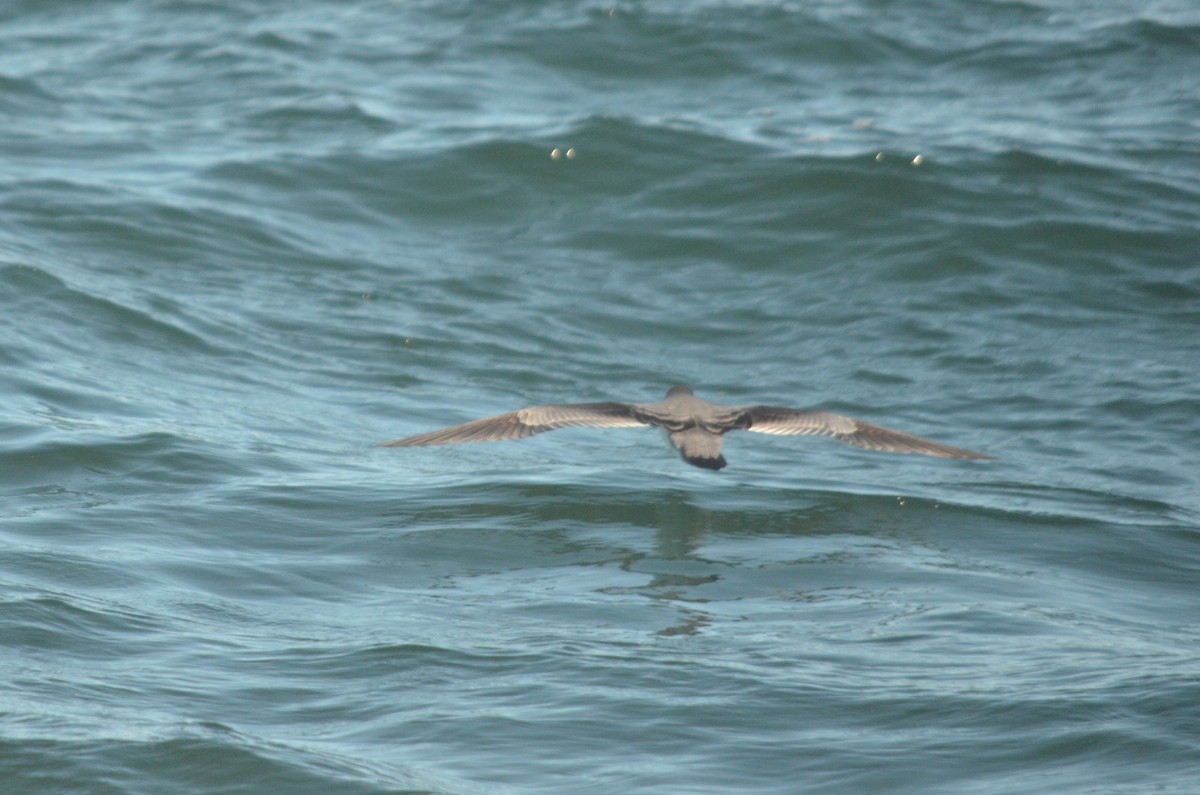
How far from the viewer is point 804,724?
5.34 meters

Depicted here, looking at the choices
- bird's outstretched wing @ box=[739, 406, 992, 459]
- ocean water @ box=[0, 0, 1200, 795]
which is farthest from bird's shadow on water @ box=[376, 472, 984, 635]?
Answer: bird's outstretched wing @ box=[739, 406, 992, 459]

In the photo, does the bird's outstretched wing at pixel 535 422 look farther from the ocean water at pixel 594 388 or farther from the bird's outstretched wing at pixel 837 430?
the bird's outstretched wing at pixel 837 430

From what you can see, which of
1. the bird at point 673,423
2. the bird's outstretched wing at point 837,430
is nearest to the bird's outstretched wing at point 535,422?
the bird at point 673,423

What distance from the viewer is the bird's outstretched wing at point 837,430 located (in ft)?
24.3

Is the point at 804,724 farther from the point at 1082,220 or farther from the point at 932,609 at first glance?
the point at 1082,220

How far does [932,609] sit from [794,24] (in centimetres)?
1128

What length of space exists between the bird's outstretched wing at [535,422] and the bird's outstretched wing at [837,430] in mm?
612

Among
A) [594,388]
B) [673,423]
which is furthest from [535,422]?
[594,388]

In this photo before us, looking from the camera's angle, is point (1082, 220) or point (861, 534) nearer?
point (861, 534)

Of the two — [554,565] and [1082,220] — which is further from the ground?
[1082,220]

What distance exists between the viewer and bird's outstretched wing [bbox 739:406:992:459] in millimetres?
7410

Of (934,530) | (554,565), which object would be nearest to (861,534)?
(934,530)

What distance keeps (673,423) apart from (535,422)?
69 centimetres

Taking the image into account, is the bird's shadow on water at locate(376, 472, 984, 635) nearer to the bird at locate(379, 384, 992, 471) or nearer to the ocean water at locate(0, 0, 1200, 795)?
the ocean water at locate(0, 0, 1200, 795)
